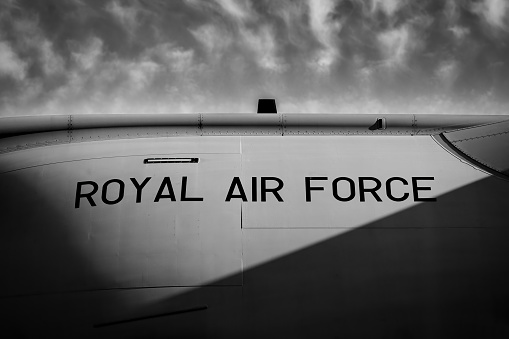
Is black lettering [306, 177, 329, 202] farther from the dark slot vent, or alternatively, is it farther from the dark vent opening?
the dark vent opening

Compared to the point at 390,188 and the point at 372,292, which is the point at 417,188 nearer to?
the point at 390,188

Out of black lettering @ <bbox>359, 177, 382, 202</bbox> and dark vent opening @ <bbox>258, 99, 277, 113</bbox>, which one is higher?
dark vent opening @ <bbox>258, 99, 277, 113</bbox>

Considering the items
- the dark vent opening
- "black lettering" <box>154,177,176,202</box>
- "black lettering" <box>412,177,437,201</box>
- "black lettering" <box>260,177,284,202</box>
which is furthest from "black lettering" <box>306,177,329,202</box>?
the dark vent opening

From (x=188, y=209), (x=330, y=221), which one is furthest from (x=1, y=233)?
(x=330, y=221)

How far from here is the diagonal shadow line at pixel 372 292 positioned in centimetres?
470

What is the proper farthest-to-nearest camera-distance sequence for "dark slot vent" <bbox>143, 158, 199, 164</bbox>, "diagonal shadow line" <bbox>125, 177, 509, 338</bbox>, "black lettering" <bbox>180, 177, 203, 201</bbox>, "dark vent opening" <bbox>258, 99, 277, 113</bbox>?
"dark vent opening" <bbox>258, 99, 277, 113</bbox>
"dark slot vent" <bbox>143, 158, 199, 164</bbox>
"black lettering" <bbox>180, 177, 203, 201</bbox>
"diagonal shadow line" <bbox>125, 177, 509, 338</bbox>

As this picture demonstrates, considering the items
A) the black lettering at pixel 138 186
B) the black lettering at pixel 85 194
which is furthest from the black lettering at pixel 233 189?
the black lettering at pixel 85 194

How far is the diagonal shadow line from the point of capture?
470 cm

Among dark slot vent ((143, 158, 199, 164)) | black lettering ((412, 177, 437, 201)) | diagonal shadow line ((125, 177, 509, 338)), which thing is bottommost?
diagonal shadow line ((125, 177, 509, 338))

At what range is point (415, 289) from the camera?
4844 millimetres

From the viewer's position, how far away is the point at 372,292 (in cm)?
481

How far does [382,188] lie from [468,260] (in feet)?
4.18

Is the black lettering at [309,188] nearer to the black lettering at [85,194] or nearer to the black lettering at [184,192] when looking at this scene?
the black lettering at [184,192]

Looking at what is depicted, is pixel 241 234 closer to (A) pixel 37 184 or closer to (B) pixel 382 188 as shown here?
(B) pixel 382 188
